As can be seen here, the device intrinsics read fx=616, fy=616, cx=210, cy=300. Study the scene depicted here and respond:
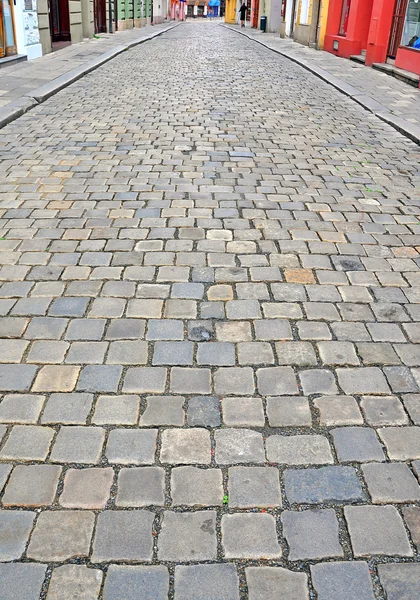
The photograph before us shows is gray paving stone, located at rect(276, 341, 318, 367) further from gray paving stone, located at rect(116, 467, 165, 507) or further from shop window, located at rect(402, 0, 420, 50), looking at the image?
shop window, located at rect(402, 0, 420, 50)

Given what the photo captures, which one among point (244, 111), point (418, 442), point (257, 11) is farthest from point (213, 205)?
point (257, 11)

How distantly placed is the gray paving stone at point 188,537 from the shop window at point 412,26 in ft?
47.3

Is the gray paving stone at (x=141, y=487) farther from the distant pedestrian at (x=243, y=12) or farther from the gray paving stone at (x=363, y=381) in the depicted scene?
the distant pedestrian at (x=243, y=12)

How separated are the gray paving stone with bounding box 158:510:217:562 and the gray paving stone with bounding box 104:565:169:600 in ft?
0.23

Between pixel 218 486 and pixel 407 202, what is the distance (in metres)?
4.25

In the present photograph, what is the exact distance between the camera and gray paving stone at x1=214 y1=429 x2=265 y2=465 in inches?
101

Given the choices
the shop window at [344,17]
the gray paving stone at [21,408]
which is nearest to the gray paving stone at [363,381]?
the gray paving stone at [21,408]

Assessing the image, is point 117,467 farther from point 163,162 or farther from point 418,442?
point 163,162

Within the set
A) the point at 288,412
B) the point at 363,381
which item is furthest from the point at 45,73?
the point at 288,412

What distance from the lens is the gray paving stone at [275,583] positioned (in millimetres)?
1987

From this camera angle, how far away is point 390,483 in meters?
2.46

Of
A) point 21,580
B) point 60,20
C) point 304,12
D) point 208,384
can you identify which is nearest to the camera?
point 21,580

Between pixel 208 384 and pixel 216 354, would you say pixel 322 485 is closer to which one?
pixel 208 384

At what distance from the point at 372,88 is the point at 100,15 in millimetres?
18192
